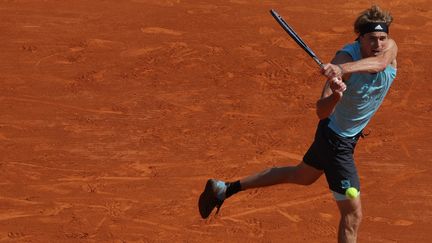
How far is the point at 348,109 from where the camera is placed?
677cm

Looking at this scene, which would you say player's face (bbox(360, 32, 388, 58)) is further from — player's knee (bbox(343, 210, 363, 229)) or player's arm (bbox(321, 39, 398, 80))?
player's knee (bbox(343, 210, 363, 229))

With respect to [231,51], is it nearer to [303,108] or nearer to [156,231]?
[303,108]

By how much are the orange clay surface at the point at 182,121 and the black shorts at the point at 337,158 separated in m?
1.28

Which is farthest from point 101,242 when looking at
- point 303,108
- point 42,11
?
point 42,11

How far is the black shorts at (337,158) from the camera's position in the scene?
22.5 ft

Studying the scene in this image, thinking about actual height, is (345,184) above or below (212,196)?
above

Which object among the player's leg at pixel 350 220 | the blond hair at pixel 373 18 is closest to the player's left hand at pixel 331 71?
the blond hair at pixel 373 18

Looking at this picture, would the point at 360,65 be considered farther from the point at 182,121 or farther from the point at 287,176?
the point at 182,121

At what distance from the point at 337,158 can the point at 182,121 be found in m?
3.41

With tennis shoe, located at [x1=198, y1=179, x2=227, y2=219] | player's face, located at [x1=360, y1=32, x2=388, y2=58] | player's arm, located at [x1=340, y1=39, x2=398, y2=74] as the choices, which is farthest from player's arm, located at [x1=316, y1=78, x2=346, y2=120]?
tennis shoe, located at [x1=198, y1=179, x2=227, y2=219]

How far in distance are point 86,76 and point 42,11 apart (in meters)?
2.39

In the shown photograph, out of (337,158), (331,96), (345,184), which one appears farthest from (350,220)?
(331,96)

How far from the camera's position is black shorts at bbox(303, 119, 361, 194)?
22.5ft

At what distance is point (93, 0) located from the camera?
13258 millimetres
